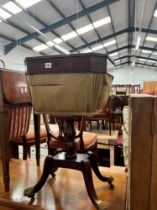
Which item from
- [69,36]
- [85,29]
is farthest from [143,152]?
[69,36]

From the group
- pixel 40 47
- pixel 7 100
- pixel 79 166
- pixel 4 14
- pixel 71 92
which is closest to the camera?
pixel 71 92

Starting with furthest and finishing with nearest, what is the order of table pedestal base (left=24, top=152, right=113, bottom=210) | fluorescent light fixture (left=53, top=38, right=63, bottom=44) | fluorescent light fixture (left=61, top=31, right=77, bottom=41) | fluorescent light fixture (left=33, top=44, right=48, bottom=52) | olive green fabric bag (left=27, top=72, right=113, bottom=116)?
Answer: fluorescent light fixture (left=33, top=44, right=48, bottom=52) < fluorescent light fixture (left=53, top=38, right=63, bottom=44) < fluorescent light fixture (left=61, top=31, right=77, bottom=41) < table pedestal base (left=24, top=152, right=113, bottom=210) < olive green fabric bag (left=27, top=72, right=113, bottom=116)

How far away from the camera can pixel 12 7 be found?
504cm

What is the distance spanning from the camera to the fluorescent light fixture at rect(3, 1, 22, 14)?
4.86 meters

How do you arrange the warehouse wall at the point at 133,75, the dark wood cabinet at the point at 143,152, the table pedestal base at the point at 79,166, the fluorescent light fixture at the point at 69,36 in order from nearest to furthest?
the dark wood cabinet at the point at 143,152, the table pedestal base at the point at 79,166, the fluorescent light fixture at the point at 69,36, the warehouse wall at the point at 133,75

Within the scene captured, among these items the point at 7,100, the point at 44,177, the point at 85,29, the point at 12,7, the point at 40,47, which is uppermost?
the point at 85,29

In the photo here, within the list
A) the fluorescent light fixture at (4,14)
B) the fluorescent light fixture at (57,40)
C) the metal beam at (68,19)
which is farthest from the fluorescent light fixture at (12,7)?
the fluorescent light fixture at (57,40)

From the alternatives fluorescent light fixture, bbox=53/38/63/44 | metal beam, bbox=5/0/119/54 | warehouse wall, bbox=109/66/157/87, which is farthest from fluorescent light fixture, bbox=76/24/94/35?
warehouse wall, bbox=109/66/157/87

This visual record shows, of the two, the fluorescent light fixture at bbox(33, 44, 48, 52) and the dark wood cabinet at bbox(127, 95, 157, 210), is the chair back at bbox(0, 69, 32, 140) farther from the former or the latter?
the fluorescent light fixture at bbox(33, 44, 48, 52)

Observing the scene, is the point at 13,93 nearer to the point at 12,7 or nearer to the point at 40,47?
the point at 12,7

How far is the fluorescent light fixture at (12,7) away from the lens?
486cm

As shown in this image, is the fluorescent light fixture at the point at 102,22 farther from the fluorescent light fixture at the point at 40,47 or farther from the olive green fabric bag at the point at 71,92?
the olive green fabric bag at the point at 71,92

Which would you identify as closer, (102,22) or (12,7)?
(12,7)

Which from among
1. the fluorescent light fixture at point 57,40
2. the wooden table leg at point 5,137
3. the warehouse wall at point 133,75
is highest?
the fluorescent light fixture at point 57,40
